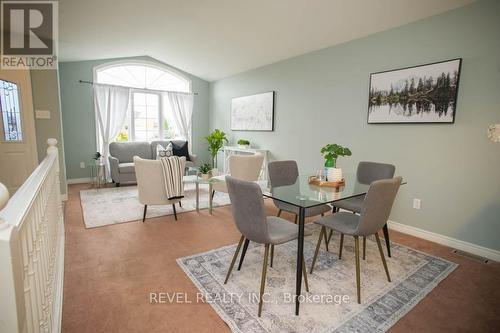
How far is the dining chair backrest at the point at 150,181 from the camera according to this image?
3154mm

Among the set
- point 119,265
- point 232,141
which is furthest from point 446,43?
Result: point 232,141

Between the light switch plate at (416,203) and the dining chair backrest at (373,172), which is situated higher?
the dining chair backrest at (373,172)

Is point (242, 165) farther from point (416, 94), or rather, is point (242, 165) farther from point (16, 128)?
point (16, 128)

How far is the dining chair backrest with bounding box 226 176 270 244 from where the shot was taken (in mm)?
1611

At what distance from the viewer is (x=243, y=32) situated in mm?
3920

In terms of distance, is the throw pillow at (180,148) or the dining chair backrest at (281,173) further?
the throw pillow at (180,148)

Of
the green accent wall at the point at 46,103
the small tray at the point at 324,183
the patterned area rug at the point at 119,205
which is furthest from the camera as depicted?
the green accent wall at the point at 46,103

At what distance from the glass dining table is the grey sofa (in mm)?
3861

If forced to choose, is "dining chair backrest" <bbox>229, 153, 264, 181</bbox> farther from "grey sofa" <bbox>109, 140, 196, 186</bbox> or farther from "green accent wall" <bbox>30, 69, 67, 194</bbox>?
"green accent wall" <bbox>30, 69, 67, 194</bbox>

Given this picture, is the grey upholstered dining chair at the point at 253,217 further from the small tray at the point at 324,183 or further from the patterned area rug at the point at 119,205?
the patterned area rug at the point at 119,205

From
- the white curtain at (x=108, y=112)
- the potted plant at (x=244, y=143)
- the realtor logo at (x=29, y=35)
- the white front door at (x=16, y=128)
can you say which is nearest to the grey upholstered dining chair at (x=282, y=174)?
the potted plant at (x=244, y=143)

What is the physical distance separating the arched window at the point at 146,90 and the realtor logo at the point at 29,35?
1.56 meters

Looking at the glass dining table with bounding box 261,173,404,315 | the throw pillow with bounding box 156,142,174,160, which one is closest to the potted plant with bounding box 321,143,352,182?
the glass dining table with bounding box 261,173,404,315

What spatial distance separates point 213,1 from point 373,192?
2.90 meters
